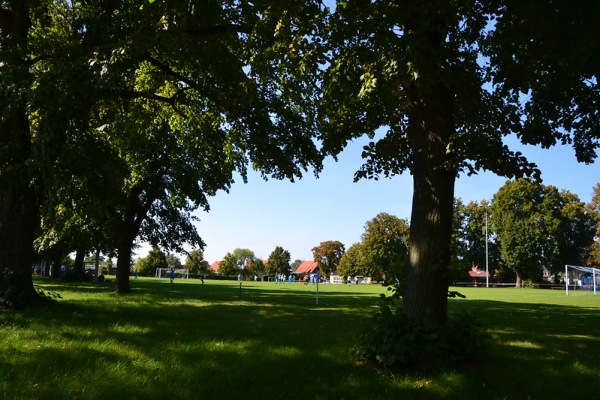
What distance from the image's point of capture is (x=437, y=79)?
21.3 ft

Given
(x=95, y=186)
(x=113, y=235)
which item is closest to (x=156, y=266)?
(x=113, y=235)

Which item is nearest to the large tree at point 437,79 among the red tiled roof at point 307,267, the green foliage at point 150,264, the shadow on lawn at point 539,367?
the shadow on lawn at point 539,367

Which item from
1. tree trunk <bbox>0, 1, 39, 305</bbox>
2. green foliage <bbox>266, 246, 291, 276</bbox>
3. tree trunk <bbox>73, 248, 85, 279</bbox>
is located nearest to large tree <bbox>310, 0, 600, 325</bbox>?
tree trunk <bbox>0, 1, 39, 305</bbox>

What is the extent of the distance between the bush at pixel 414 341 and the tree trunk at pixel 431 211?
195 mm

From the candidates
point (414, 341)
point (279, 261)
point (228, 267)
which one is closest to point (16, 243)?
point (414, 341)

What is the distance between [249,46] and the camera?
897 cm

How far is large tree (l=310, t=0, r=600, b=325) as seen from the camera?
6.40 meters

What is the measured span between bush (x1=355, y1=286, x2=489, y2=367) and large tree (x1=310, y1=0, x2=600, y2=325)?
21 cm

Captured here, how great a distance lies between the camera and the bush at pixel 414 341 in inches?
243

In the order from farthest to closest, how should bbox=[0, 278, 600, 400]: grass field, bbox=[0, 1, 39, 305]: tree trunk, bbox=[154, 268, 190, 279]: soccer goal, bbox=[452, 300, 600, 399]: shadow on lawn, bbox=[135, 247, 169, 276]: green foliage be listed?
1. bbox=[135, 247, 169, 276]: green foliage
2. bbox=[154, 268, 190, 279]: soccer goal
3. bbox=[0, 1, 39, 305]: tree trunk
4. bbox=[452, 300, 600, 399]: shadow on lawn
5. bbox=[0, 278, 600, 400]: grass field

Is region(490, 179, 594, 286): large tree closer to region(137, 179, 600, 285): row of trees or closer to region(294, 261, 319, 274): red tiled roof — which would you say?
region(137, 179, 600, 285): row of trees

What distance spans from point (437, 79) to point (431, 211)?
73.7 inches

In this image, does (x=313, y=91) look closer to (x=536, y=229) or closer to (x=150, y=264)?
(x=536, y=229)

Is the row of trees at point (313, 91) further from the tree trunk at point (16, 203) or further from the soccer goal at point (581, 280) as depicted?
the soccer goal at point (581, 280)
